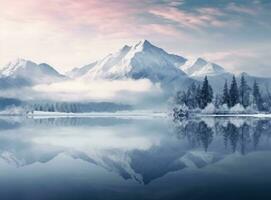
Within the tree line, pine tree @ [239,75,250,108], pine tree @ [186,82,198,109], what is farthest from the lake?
pine tree @ [186,82,198,109]

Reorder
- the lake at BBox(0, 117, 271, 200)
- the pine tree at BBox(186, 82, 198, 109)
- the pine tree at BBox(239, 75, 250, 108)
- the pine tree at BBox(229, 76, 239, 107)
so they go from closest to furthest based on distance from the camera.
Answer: the lake at BBox(0, 117, 271, 200) < the pine tree at BBox(229, 76, 239, 107) < the pine tree at BBox(239, 75, 250, 108) < the pine tree at BBox(186, 82, 198, 109)

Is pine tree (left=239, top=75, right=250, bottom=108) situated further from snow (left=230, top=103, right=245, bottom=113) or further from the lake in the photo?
the lake

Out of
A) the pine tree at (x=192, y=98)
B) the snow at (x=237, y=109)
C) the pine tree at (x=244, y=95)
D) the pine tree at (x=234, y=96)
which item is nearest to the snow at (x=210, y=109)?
the snow at (x=237, y=109)

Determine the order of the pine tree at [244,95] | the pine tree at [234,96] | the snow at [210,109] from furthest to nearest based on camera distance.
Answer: the pine tree at [244,95] < the pine tree at [234,96] < the snow at [210,109]

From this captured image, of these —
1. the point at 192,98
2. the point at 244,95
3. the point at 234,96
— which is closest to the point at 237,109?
the point at 234,96

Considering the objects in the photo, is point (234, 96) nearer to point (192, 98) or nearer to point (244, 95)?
point (244, 95)

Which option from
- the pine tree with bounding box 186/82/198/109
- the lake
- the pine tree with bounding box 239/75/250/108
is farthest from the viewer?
the pine tree with bounding box 186/82/198/109

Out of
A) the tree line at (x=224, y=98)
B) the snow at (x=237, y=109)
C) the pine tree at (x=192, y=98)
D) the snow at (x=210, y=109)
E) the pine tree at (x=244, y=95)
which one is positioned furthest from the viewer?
the pine tree at (x=192, y=98)

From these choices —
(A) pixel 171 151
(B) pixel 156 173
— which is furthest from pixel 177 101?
(B) pixel 156 173

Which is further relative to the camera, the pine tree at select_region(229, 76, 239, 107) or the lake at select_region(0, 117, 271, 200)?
the pine tree at select_region(229, 76, 239, 107)

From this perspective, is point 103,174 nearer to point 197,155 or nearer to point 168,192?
point 168,192

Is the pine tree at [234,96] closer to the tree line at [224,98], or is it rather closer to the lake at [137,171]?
the tree line at [224,98]

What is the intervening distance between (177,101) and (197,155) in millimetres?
124453

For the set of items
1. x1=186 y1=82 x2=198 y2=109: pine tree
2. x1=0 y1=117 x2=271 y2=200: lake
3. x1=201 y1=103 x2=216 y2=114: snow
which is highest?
x1=186 y1=82 x2=198 y2=109: pine tree
